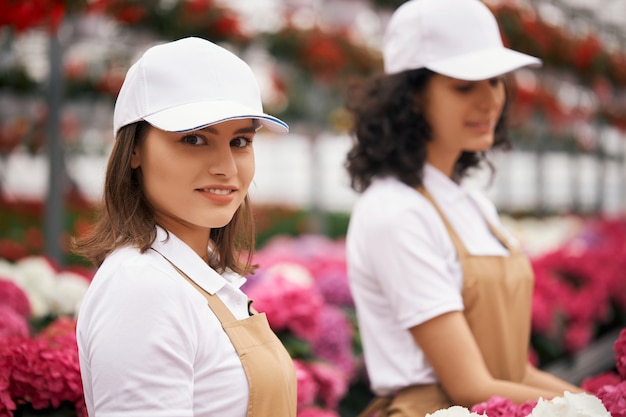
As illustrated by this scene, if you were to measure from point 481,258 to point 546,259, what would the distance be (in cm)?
283

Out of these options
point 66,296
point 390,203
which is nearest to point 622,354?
point 390,203

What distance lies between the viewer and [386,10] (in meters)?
6.06

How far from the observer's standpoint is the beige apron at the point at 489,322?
212 centimetres

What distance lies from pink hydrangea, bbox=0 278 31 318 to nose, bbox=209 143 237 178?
59.9 inches

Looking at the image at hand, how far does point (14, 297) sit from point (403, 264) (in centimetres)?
144

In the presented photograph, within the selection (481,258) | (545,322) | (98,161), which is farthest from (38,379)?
(98,161)

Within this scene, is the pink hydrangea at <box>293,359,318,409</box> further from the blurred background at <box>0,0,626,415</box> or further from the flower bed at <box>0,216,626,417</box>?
the blurred background at <box>0,0,626,415</box>

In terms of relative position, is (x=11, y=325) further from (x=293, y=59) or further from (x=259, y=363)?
(x=293, y=59)

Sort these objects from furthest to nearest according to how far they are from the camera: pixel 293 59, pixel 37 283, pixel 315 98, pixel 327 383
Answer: pixel 315 98, pixel 293 59, pixel 37 283, pixel 327 383

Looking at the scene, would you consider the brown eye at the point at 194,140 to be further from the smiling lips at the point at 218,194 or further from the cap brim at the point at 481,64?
the cap brim at the point at 481,64

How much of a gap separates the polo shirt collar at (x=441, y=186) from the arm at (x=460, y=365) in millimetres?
380

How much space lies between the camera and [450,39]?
2303 mm

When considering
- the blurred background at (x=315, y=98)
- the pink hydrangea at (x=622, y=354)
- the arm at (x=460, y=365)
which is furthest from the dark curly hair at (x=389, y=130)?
the pink hydrangea at (x=622, y=354)

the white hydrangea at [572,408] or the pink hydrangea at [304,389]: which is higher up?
the white hydrangea at [572,408]
